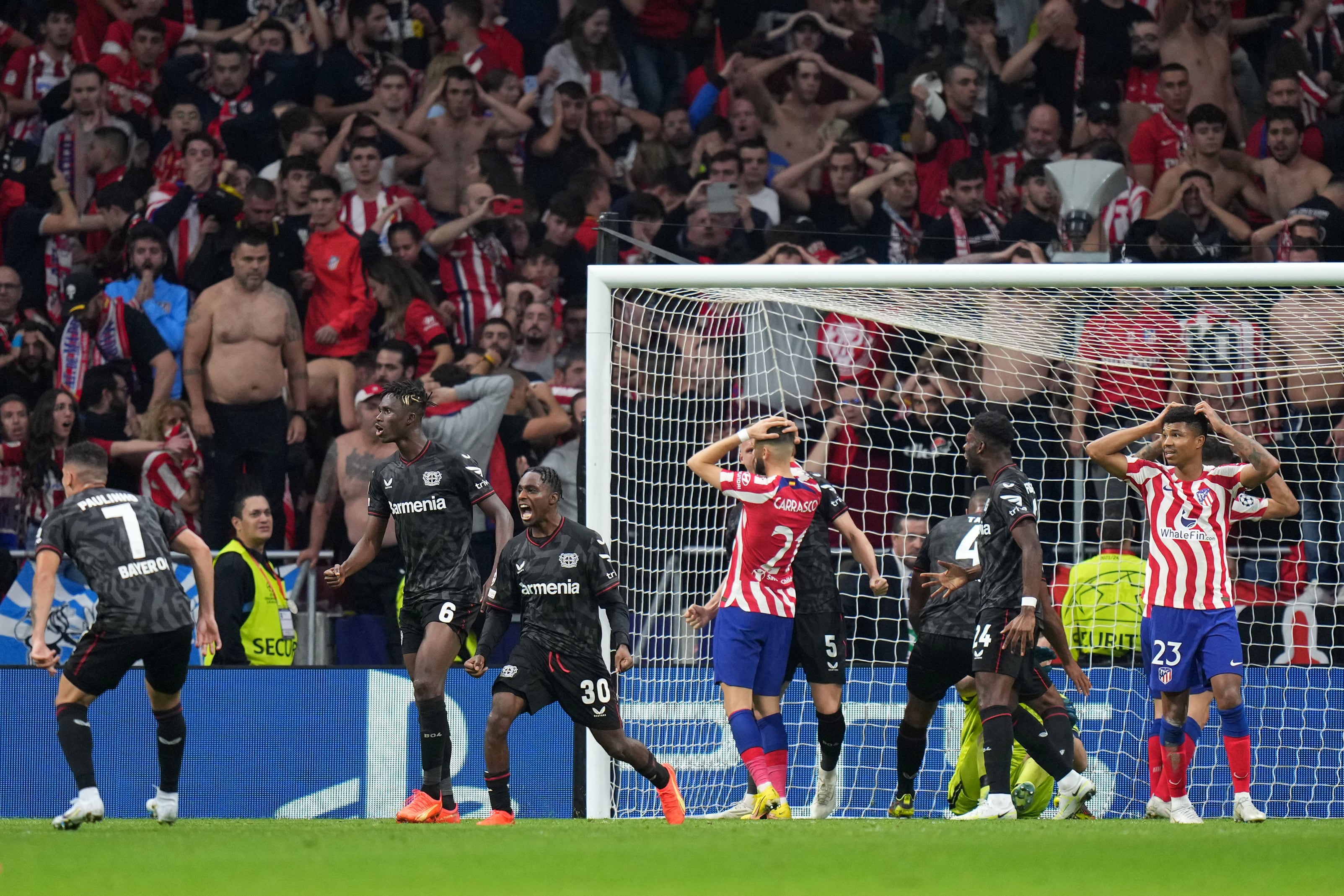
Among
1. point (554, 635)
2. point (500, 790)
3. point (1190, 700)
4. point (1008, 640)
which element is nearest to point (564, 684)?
point (554, 635)

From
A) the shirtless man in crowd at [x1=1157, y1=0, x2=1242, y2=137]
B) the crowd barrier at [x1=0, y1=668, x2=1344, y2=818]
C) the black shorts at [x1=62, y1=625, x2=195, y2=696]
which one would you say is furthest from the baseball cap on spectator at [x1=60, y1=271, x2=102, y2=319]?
the shirtless man in crowd at [x1=1157, y1=0, x2=1242, y2=137]

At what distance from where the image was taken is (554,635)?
8648 mm

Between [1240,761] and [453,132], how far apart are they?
27.8 feet

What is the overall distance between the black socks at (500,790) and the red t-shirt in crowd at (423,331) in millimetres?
4927

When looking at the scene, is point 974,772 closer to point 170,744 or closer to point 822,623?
point 822,623

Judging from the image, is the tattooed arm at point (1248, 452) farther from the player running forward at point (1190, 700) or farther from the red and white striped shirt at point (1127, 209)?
the red and white striped shirt at point (1127, 209)

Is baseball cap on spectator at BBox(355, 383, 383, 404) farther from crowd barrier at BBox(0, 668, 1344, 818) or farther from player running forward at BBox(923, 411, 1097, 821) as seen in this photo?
player running forward at BBox(923, 411, 1097, 821)

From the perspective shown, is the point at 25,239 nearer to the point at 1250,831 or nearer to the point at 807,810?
the point at 807,810

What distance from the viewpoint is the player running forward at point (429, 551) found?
29.0 ft

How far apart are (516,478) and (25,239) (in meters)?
4.53

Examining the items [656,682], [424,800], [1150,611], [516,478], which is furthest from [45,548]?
[1150,611]

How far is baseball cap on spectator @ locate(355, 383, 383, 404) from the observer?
1191cm

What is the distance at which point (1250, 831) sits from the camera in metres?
7.73

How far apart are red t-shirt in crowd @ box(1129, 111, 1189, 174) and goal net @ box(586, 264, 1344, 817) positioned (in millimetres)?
3261
